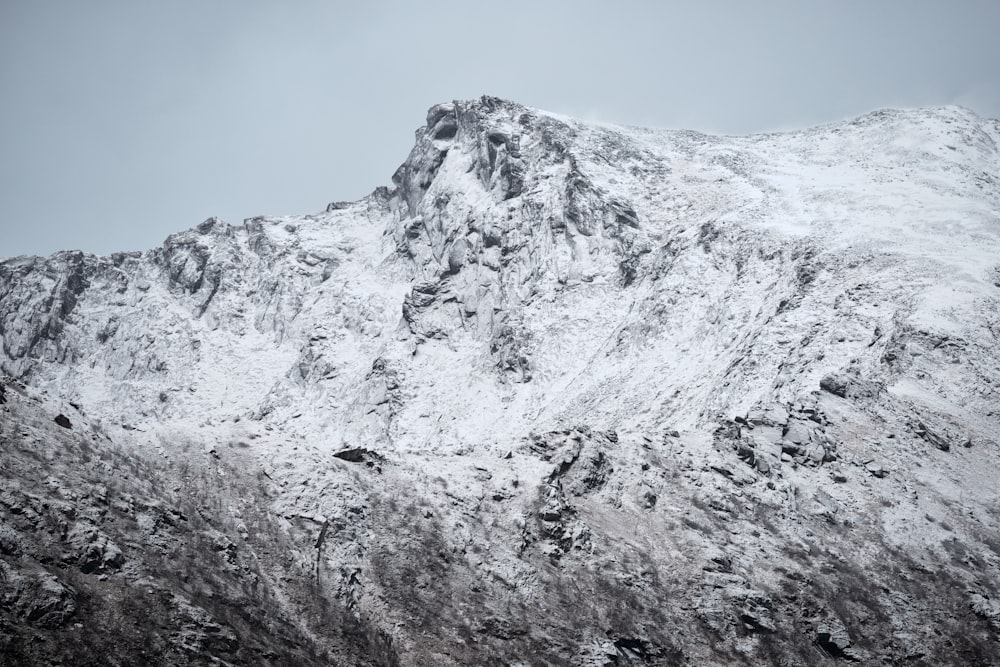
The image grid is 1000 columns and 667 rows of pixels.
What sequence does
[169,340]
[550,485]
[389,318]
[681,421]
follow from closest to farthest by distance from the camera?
[550,485] → [681,421] → [389,318] → [169,340]

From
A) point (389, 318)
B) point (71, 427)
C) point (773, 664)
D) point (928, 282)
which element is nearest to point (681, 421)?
point (928, 282)

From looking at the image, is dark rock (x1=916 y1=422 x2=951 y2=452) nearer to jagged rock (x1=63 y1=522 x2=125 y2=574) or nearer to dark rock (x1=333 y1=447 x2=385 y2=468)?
dark rock (x1=333 y1=447 x2=385 y2=468)

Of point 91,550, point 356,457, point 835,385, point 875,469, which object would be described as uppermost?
point 835,385

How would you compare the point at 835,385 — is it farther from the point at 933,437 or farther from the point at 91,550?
the point at 91,550

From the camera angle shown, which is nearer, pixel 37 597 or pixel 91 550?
pixel 37 597

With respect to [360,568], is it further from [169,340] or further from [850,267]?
[169,340]

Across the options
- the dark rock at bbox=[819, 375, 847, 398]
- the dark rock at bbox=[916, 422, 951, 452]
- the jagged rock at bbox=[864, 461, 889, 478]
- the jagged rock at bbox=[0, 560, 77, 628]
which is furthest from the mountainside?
the dark rock at bbox=[819, 375, 847, 398]

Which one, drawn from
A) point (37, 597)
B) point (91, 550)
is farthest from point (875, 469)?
point (37, 597)

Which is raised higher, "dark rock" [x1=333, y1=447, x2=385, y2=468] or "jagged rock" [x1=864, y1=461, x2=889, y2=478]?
"jagged rock" [x1=864, y1=461, x2=889, y2=478]

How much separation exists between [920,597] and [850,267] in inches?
1597

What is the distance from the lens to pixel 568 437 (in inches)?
1565

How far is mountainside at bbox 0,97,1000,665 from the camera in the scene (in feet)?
87.4

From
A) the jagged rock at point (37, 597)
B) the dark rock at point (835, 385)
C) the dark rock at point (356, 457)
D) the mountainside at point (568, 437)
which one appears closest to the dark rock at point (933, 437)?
the mountainside at point (568, 437)

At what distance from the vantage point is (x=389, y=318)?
99.4 m
